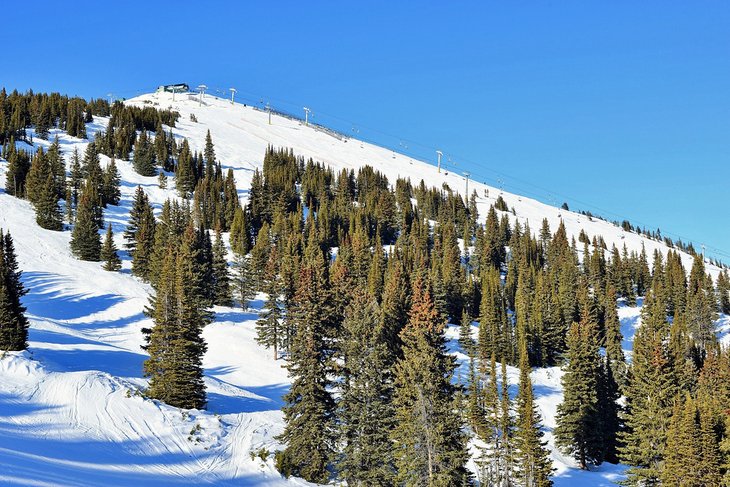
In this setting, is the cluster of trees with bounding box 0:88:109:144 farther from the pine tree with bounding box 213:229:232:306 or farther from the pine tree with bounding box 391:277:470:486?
the pine tree with bounding box 391:277:470:486

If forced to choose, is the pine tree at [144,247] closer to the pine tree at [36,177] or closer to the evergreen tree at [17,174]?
the pine tree at [36,177]

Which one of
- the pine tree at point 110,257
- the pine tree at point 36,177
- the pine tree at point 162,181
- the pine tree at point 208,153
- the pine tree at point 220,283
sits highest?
the pine tree at point 208,153

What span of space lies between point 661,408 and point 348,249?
62996mm

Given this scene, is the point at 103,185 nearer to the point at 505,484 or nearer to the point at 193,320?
the point at 193,320

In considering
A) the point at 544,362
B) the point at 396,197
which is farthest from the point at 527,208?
the point at 544,362

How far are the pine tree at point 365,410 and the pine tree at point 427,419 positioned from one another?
243cm

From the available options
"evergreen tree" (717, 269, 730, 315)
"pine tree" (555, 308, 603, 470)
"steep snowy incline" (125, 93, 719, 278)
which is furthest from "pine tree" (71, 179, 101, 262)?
"evergreen tree" (717, 269, 730, 315)

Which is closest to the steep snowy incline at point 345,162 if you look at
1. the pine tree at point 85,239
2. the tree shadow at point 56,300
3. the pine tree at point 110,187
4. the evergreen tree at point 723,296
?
the evergreen tree at point 723,296

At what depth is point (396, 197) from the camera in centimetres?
14538

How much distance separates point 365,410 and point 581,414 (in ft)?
88.3

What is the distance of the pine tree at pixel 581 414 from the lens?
1903 inches

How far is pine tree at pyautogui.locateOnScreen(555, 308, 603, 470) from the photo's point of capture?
4834 centimetres

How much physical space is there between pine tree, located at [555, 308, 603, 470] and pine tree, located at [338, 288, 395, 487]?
82.0 ft

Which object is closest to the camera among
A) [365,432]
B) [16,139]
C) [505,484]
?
[365,432]
